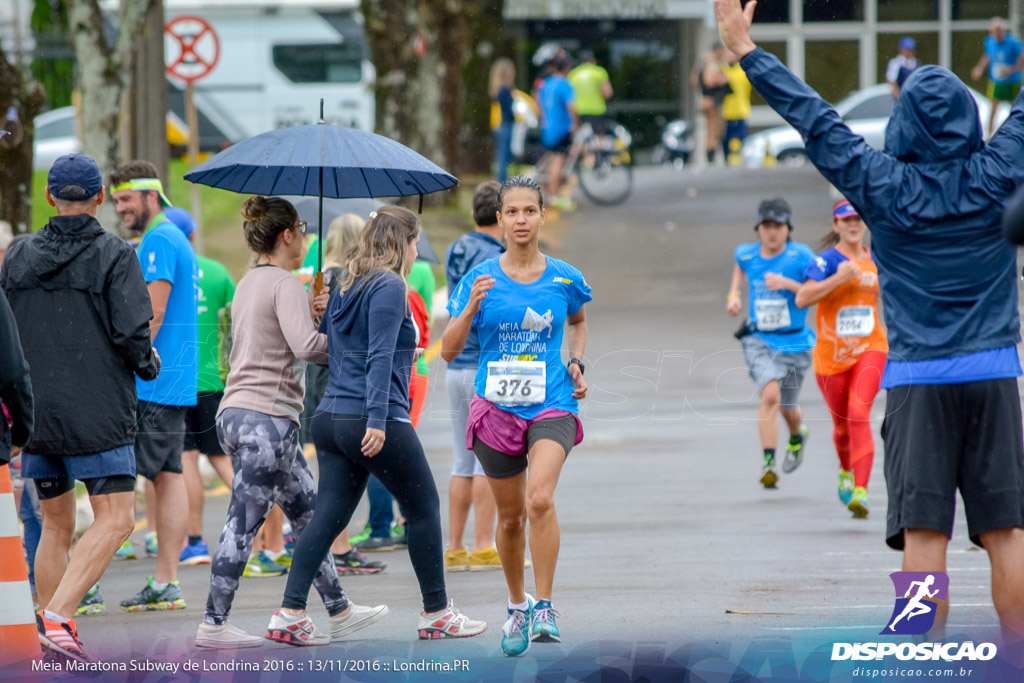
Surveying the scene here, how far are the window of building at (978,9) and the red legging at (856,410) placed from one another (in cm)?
2551

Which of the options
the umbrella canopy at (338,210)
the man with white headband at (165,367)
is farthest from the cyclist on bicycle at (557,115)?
the man with white headband at (165,367)

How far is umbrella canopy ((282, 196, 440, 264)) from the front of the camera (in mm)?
7738

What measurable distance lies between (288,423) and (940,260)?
2786 millimetres

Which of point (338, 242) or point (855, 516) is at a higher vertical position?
point (338, 242)

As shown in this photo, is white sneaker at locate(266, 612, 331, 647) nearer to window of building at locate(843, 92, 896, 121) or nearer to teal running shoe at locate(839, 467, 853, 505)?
teal running shoe at locate(839, 467, 853, 505)

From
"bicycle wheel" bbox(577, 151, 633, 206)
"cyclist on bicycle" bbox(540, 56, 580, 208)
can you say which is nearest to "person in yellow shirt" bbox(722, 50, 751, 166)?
"bicycle wheel" bbox(577, 151, 633, 206)

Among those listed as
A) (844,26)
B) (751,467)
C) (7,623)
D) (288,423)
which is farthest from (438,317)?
(844,26)

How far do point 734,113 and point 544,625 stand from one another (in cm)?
2095

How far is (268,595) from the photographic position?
691cm

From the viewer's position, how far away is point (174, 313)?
6.66 m

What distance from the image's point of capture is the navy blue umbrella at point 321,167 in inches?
226

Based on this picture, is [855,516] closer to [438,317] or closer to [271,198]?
[271,198]

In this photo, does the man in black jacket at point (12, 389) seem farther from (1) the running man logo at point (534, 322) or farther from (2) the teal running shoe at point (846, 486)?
(2) the teal running shoe at point (846, 486)

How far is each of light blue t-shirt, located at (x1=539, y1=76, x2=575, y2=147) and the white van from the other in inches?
371
